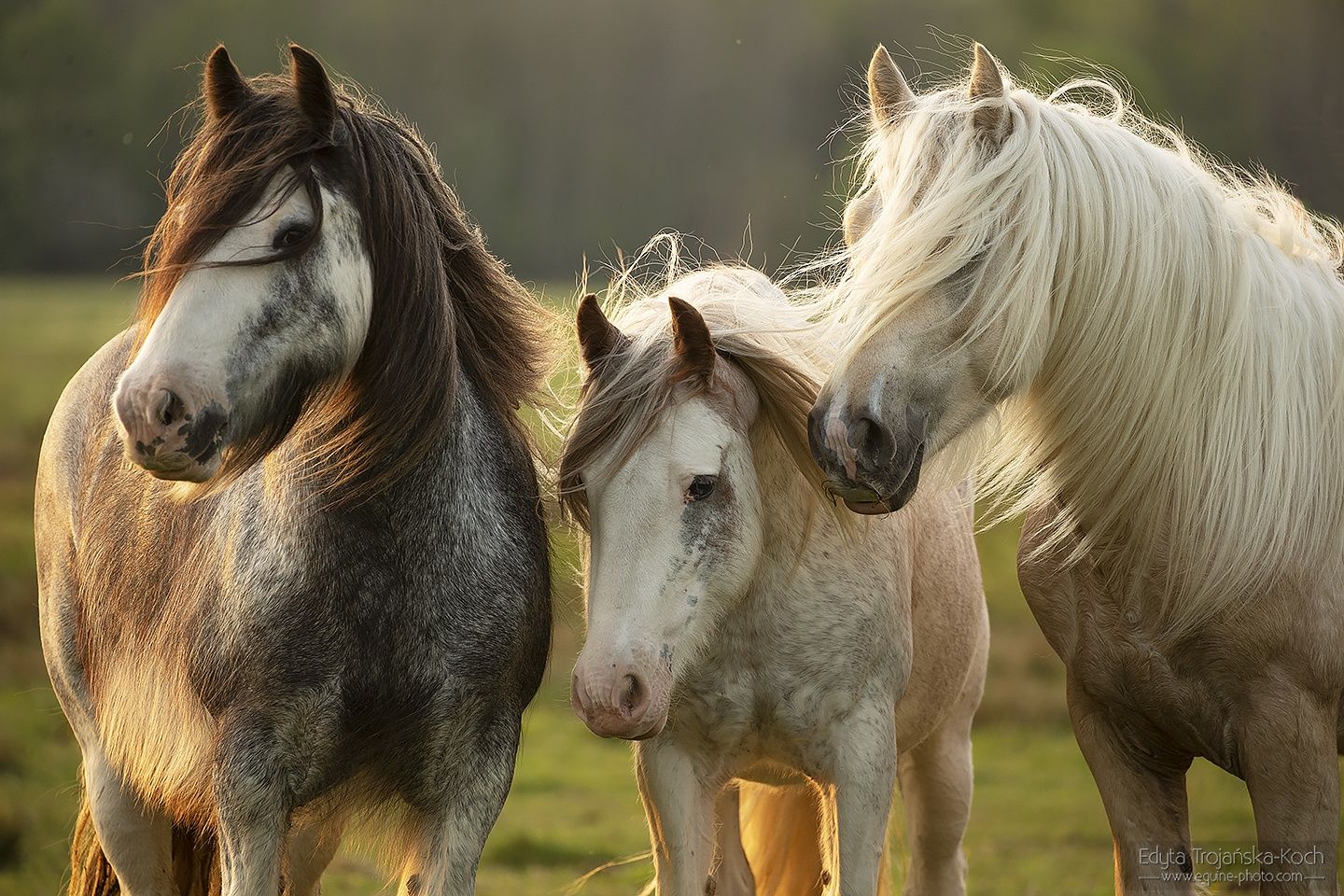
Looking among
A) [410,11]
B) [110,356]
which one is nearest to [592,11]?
[410,11]

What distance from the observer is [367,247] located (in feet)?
9.37

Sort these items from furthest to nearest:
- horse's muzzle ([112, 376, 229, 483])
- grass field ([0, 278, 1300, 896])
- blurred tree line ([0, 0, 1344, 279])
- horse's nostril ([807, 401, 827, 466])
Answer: blurred tree line ([0, 0, 1344, 279]) → grass field ([0, 278, 1300, 896]) → horse's nostril ([807, 401, 827, 466]) → horse's muzzle ([112, 376, 229, 483])

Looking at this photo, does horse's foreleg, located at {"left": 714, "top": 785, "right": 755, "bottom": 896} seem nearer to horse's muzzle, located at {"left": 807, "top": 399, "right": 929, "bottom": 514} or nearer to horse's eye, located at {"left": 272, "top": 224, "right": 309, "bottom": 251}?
horse's muzzle, located at {"left": 807, "top": 399, "right": 929, "bottom": 514}

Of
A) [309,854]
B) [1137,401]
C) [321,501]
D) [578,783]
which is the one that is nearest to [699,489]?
[321,501]

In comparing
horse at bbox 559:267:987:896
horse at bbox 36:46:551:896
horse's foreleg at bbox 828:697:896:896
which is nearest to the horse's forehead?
horse at bbox 559:267:987:896

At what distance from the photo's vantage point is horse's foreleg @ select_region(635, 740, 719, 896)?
324 cm

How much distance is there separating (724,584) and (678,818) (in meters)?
0.67

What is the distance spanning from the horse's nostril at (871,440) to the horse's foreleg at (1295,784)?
1.09 metres

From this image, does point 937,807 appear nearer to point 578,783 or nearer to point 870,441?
point 870,441

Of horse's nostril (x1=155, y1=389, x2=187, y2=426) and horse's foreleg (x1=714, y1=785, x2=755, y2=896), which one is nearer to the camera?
horse's nostril (x1=155, y1=389, x2=187, y2=426)

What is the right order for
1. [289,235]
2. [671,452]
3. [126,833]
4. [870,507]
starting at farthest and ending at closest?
[126,833]
[671,452]
[870,507]
[289,235]

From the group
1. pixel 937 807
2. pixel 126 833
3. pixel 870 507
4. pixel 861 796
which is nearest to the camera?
pixel 870 507

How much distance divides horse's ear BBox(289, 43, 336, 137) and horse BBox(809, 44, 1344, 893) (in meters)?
1.28

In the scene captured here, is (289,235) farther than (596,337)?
No
